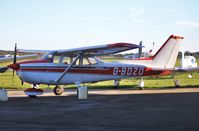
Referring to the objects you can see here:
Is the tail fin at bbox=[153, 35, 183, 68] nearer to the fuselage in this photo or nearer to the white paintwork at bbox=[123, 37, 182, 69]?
the white paintwork at bbox=[123, 37, 182, 69]

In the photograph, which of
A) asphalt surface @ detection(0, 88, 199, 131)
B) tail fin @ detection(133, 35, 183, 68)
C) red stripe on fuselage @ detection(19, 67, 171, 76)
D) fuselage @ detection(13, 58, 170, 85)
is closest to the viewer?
asphalt surface @ detection(0, 88, 199, 131)

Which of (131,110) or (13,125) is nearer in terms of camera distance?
(13,125)

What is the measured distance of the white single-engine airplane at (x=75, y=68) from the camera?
16719 mm

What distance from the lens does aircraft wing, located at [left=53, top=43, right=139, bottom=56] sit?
15418 millimetres

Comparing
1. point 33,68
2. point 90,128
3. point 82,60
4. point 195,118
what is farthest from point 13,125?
point 82,60

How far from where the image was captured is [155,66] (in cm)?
2028

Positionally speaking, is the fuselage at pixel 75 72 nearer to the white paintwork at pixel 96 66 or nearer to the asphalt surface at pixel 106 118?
the white paintwork at pixel 96 66

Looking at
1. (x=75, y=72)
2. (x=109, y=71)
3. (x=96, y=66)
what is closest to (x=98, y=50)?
(x=96, y=66)

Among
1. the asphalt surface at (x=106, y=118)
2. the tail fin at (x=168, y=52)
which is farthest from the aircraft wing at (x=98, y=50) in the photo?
the tail fin at (x=168, y=52)

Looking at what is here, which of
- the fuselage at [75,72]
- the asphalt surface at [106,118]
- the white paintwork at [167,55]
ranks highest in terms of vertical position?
the white paintwork at [167,55]

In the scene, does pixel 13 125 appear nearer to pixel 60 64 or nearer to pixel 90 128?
pixel 90 128

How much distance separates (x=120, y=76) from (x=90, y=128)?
35.7 feet

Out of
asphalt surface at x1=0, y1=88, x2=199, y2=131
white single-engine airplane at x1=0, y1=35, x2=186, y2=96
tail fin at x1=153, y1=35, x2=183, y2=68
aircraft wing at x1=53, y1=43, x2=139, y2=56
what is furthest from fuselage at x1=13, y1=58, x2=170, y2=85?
asphalt surface at x1=0, y1=88, x2=199, y2=131

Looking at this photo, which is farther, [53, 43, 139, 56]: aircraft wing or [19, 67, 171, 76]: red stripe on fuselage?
[19, 67, 171, 76]: red stripe on fuselage
